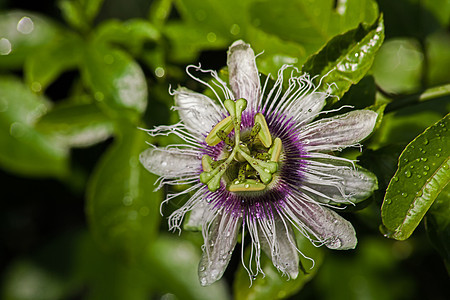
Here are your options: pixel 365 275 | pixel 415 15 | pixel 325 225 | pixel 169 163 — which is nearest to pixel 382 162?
pixel 325 225

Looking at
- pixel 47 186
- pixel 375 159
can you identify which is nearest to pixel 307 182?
pixel 375 159

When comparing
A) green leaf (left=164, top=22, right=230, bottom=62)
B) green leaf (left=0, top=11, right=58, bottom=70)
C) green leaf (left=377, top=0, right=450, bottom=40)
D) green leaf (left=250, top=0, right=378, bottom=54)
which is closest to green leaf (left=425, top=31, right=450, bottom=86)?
green leaf (left=377, top=0, right=450, bottom=40)

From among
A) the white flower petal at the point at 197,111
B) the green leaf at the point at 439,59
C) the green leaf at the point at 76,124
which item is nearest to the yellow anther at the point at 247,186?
the white flower petal at the point at 197,111

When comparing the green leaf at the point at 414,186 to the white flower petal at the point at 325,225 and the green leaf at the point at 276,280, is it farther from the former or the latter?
the green leaf at the point at 276,280

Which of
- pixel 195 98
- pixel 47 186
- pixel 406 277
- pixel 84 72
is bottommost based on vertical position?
pixel 406 277

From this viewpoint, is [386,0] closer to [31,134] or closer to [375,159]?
[375,159]

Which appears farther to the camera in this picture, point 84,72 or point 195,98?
point 84,72

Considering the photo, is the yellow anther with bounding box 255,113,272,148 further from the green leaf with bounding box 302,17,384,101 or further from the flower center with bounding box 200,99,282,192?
the green leaf with bounding box 302,17,384,101
